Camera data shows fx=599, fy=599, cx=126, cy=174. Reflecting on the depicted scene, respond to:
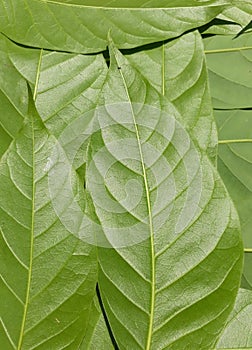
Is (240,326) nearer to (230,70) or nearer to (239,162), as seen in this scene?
(239,162)

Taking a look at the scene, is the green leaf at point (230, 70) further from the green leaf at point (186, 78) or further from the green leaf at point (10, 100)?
the green leaf at point (10, 100)

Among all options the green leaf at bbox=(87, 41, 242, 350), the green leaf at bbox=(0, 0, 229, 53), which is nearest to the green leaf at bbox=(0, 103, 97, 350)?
the green leaf at bbox=(87, 41, 242, 350)

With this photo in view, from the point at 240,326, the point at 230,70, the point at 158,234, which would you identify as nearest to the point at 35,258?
the point at 158,234

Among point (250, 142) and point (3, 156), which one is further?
point (250, 142)

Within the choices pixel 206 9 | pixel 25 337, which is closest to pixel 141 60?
pixel 206 9

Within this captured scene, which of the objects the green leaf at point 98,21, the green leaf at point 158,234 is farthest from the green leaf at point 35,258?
the green leaf at point 98,21

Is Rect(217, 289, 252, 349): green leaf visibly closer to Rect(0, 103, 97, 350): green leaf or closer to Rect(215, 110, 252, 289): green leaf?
Rect(215, 110, 252, 289): green leaf

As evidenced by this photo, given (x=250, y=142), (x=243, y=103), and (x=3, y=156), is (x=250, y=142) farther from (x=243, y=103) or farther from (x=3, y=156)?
(x=3, y=156)
